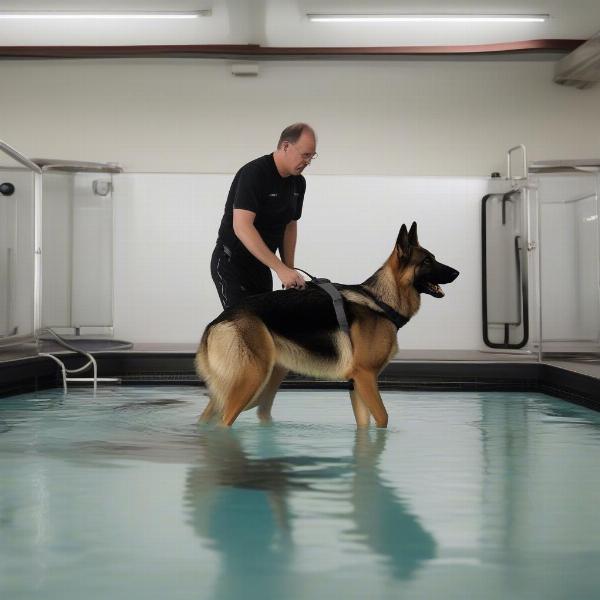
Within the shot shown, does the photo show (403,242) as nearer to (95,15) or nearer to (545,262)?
(545,262)

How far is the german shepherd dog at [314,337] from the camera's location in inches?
183

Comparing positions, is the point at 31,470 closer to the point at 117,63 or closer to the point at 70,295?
the point at 70,295

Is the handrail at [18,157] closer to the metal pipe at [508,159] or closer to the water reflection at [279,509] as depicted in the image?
the water reflection at [279,509]

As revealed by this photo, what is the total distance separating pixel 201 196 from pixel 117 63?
1.73 m

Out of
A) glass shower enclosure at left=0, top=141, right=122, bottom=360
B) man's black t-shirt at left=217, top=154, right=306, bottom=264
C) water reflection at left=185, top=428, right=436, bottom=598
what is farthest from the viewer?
glass shower enclosure at left=0, top=141, right=122, bottom=360

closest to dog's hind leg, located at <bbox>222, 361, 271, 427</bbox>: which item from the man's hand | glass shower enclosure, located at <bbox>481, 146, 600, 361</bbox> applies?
the man's hand

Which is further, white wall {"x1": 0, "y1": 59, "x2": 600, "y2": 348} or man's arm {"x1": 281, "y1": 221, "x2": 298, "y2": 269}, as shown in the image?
white wall {"x1": 0, "y1": 59, "x2": 600, "y2": 348}

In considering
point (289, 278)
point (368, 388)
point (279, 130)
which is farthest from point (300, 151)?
point (279, 130)

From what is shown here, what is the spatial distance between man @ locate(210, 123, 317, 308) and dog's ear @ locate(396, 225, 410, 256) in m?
0.55

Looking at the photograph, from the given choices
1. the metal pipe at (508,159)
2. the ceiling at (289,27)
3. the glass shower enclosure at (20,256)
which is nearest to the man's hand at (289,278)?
the glass shower enclosure at (20,256)

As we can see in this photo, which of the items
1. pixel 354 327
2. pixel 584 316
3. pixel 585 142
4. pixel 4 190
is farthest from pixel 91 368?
pixel 585 142

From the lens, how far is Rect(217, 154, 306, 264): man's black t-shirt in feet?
16.1

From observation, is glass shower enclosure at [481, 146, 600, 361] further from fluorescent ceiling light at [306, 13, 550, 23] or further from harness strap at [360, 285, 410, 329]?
harness strap at [360, 285, 410, 329]

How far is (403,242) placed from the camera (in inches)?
192
